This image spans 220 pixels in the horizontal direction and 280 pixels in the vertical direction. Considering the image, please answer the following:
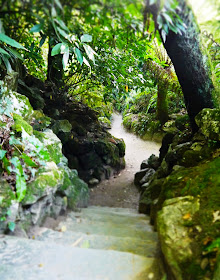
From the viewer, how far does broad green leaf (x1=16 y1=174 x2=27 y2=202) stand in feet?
6.89

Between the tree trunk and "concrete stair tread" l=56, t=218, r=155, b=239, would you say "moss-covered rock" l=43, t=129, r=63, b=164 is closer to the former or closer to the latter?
"concrete stair tread" l=56, t=218, r=155, b=239

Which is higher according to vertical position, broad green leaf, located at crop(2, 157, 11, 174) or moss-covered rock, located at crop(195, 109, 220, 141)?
moss-covered rock, located at crop(195, 109, 220, 141)

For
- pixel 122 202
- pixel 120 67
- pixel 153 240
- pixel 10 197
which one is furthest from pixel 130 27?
pixel 122 202

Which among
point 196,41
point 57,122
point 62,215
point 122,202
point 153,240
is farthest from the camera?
point 57,122

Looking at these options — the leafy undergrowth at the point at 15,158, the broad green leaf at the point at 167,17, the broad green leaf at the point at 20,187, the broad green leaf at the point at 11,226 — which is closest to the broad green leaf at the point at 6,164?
the leafy undergrowth at the point at 15,158

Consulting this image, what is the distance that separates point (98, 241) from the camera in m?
2.00

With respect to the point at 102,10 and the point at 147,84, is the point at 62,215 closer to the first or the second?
the point at 102,10

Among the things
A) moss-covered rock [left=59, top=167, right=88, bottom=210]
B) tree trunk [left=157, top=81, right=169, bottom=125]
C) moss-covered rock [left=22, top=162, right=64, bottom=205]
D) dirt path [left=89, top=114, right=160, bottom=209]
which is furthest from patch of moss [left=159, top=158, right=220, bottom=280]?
tree trunk [left=157, top=81, right=169, bottom=125]

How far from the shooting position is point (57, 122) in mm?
5293

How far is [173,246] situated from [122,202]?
10.5ft

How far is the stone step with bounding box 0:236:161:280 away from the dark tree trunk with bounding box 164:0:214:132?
3021 mm

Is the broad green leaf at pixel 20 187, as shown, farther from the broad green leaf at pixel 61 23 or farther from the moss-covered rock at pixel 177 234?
the broad green leaf at pixel 61 23

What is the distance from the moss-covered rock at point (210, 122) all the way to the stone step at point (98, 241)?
2.17 m

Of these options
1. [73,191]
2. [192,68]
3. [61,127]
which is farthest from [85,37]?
[61,127]
